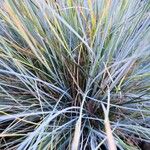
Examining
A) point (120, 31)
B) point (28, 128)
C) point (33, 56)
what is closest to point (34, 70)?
point (33, 56)

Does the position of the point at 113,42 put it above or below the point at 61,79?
above

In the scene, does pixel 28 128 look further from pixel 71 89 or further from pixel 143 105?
pixel 143 105

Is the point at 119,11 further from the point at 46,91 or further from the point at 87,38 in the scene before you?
the point at 46,91

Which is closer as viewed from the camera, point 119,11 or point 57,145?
point 57,145

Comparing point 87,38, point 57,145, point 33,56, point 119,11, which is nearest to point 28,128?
point 57,145

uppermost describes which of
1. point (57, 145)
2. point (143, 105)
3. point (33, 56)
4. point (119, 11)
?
point (119, 11)

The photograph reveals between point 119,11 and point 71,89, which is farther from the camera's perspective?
point 119,11
